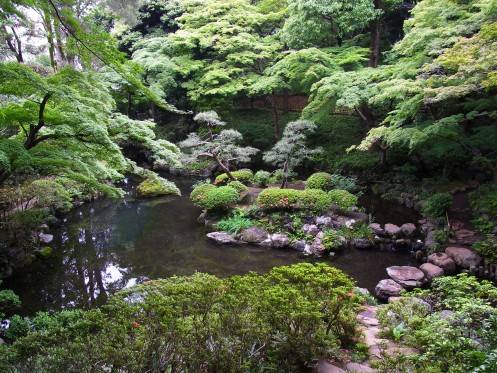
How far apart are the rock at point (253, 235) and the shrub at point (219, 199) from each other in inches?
58.5

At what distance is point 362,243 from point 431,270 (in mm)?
2220

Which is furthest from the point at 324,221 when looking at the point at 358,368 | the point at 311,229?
the point at 358,368

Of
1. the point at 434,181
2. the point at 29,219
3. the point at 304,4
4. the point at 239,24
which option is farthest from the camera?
the point at 239,24

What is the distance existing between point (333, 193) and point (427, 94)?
397 centimetres

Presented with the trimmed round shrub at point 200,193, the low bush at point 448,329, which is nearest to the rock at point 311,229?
the trimmed round shrub at point 200,193

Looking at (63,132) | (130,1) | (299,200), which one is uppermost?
(130,1)

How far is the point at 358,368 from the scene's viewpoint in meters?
4.06

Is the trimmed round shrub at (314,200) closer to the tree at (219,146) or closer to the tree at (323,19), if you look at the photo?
the tree at (219,146)

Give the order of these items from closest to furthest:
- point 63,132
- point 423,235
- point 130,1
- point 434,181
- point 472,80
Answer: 1. point 63,132
2. point 472,80
3. point 423,235
4. point 434,181
5. point 130,1

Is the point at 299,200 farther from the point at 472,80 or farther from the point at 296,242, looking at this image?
the point at 472,80

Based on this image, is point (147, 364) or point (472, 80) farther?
point (472, 80)

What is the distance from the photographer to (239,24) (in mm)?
19766

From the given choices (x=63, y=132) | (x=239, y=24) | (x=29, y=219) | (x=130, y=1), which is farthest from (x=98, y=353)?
(x=130, y=1)

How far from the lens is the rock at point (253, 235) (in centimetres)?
1088
